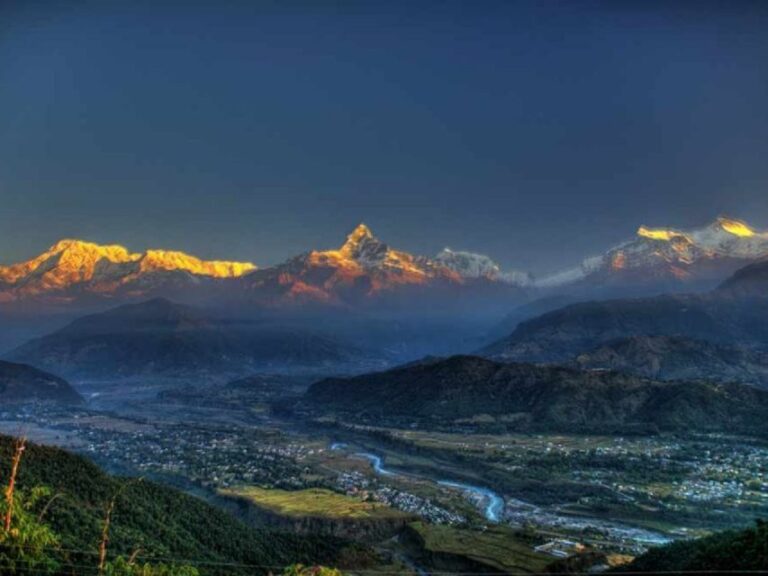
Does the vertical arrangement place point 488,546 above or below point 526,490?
below

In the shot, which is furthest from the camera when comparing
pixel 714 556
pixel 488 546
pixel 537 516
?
pixel 537 516

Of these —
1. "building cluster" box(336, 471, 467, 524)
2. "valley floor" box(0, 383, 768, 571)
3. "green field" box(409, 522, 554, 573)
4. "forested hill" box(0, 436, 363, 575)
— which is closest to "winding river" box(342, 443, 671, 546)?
"valley floor" box(0, 383, 768, 571)

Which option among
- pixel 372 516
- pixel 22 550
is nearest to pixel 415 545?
pixel 372 516

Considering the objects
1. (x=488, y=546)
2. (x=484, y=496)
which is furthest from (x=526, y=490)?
(x=488, y=546)

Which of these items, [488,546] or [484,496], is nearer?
[488,546]

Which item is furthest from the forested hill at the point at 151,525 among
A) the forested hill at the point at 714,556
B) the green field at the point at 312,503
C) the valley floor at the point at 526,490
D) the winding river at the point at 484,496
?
the forested hill at the point at 714,556

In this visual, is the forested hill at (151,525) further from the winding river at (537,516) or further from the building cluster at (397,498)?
the winding river at (537,516)

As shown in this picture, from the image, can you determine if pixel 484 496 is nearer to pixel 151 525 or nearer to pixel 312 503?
pixel 312 503
